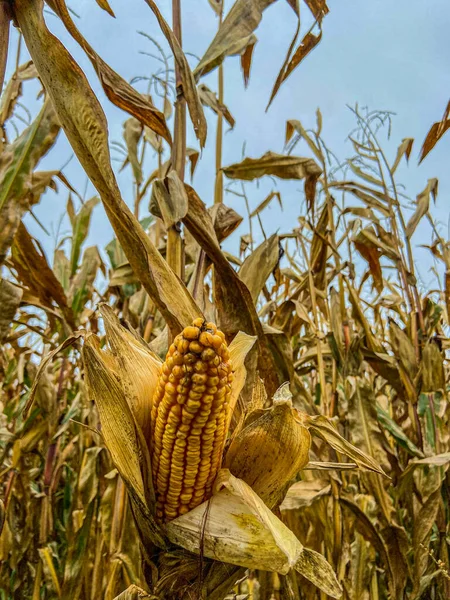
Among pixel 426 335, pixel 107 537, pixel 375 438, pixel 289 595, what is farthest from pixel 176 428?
pixel 426 335

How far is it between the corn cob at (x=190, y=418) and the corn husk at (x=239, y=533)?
0.04 meters

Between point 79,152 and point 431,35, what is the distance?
8.47ft

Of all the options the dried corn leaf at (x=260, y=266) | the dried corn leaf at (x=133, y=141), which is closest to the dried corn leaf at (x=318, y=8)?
the dried corn leaf at (x=260, y=266)

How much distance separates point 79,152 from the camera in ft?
3.26

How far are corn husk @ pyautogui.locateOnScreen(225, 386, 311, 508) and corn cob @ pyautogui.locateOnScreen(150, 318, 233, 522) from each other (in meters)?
0.06

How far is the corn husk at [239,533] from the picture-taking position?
76 centimetres

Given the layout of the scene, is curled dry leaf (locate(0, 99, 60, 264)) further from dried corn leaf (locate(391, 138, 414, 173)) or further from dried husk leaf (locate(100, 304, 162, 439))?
dried corn leaf (locate(391, 138, 414, 173))

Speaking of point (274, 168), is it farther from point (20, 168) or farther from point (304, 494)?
point (304, 494)

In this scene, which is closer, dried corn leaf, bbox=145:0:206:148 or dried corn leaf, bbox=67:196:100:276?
dried corn leaf, bbox=145:0:206:148

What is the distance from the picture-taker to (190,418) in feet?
2.64

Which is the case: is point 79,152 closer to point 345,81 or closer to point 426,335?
point 426,335

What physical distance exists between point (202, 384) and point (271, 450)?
248 mm

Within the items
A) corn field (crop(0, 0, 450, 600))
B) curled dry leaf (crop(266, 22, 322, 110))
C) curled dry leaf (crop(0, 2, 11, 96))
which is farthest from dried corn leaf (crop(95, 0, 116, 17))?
curled dry leaf (crop(266, 22, 322, 110))

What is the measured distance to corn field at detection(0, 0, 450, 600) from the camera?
2.89 ft
